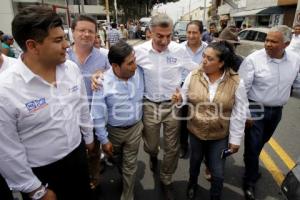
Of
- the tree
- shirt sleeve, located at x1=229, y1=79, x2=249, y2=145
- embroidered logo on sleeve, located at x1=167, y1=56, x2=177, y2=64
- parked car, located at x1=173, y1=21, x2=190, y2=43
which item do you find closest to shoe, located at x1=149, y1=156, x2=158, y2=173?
shirt sleeve, located at x1=229, y1=79, x2=249, y2=145

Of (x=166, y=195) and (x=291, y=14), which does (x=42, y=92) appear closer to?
(x=166, y=195)

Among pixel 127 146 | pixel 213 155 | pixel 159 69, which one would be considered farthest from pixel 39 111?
pixel 213 155

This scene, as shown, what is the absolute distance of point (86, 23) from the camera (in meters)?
2.87

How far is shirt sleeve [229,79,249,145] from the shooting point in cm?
256

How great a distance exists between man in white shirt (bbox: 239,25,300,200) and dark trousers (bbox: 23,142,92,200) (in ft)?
5.88

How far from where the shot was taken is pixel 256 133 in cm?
299

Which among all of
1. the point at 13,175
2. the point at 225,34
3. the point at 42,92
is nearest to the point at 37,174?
the point at 13,175

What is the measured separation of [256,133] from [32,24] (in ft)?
7.97

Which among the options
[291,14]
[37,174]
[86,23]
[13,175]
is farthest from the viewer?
[291,14]

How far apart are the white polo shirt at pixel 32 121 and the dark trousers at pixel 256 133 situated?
Answer: 6.27ft

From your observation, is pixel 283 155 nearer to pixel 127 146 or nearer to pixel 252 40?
pixel 127 146

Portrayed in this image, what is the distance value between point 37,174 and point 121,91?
1032 millimetres

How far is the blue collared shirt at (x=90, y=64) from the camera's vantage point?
2.95 m

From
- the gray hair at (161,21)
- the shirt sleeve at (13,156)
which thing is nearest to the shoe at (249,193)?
the gray hair at (161,21)
